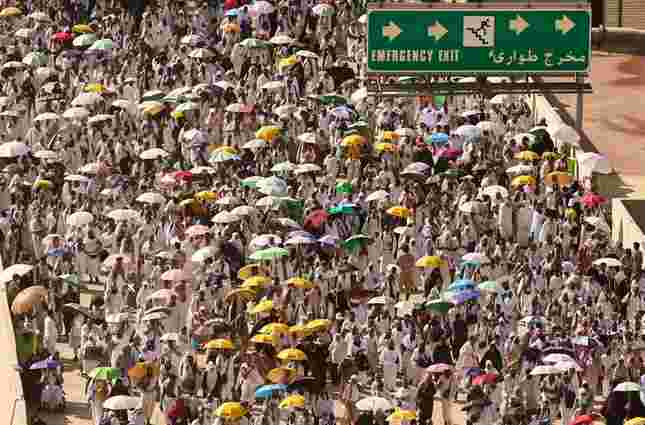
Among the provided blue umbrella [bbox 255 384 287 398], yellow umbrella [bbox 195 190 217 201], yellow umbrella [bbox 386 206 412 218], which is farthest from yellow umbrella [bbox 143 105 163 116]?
blue umbrella [bbox 255 384 287 398]

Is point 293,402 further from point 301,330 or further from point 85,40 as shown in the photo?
point 85,40

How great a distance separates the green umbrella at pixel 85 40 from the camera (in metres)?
47.2

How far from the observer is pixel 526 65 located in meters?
38.0

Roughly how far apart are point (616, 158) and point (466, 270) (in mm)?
11894

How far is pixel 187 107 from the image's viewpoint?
42438 millimetres

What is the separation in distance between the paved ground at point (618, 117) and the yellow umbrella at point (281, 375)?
1333 centimetres

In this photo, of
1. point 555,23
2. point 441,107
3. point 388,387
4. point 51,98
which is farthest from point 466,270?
point 51,98

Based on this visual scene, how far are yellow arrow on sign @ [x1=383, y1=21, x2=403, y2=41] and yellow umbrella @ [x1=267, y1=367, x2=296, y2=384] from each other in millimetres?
9314

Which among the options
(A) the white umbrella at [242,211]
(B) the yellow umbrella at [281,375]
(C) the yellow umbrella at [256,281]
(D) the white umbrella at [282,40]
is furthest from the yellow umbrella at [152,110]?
(B) the yellow umbrella at [281,375]

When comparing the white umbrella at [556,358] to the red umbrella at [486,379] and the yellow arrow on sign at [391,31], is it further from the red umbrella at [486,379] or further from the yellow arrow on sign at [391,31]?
the yellow arrow on sign at [391,31]

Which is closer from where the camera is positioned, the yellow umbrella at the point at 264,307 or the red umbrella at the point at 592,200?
the yellow umbrella at the point at 264,307

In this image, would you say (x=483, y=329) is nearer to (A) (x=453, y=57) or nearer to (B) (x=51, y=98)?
(A) (x=453, y=57)

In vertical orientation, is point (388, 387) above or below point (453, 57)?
below

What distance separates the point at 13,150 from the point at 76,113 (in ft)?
7.98
